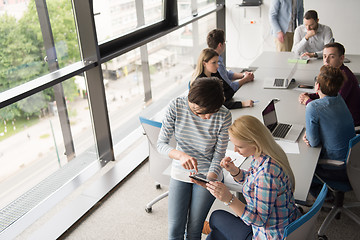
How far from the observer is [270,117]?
3123mm

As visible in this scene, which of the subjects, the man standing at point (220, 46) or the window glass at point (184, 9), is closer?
the man standing at point (220, 46)

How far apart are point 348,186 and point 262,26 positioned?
4.79 m

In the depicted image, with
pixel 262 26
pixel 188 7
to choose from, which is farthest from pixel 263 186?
pixel 262 26

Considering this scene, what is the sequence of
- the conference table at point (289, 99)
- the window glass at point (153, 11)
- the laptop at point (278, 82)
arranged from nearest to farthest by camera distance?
the conference table at point (289, 99) < the laptop at point (278, 82) < the window glass at point (153, 11)

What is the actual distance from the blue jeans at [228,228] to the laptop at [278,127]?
98 centimetres

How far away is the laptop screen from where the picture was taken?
303 centimetres

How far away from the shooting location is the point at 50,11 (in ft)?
10.9

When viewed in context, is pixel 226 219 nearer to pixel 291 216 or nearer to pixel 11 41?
pixel 291 216

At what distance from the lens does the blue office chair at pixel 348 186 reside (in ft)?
8.71

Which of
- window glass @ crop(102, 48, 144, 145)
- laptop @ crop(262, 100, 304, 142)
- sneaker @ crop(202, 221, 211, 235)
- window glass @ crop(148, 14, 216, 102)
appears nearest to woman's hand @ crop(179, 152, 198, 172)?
sneaker @ crop(202, 221, 211, 235)

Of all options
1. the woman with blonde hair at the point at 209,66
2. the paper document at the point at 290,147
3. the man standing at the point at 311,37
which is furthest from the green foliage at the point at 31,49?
the man standing at the point at 311,37

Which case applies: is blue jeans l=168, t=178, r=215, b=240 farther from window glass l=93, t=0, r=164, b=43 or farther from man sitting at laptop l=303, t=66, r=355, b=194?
window glass l=93, t=0, r=164, b=43

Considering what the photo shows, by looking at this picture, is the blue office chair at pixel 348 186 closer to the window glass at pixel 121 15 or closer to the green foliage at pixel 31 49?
the green foliage at pixel 31 49

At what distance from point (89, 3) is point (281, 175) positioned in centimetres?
238
